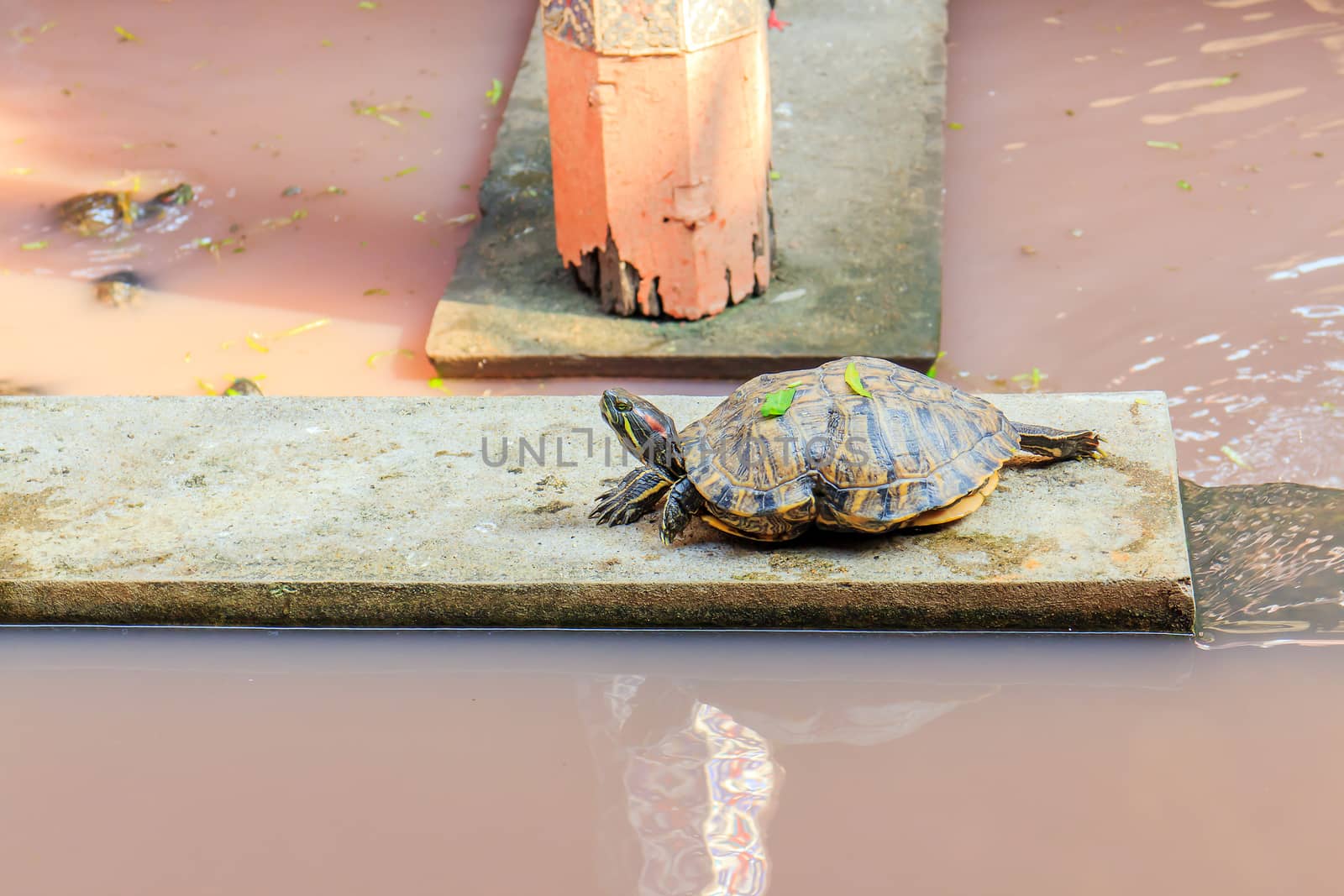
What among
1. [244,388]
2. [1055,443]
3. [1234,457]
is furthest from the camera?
[244,388]

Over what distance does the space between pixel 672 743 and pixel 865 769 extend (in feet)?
1.55

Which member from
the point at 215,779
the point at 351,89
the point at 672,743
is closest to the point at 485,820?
the point at 672,743

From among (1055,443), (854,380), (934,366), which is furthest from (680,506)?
(934,366)

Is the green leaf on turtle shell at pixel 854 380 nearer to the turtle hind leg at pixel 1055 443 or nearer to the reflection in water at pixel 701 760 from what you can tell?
the turtle hind leg at pixel 1055 443

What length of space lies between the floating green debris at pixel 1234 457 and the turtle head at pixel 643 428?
2.05m

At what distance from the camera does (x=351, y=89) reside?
664 cm

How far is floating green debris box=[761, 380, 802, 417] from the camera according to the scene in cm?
312

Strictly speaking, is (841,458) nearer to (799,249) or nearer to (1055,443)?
(1055,443)

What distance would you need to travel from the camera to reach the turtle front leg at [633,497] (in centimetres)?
332

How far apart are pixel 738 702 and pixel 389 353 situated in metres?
2.65

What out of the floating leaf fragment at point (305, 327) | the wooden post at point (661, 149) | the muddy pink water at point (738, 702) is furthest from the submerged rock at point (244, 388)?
the wooden post at point (661, 149)

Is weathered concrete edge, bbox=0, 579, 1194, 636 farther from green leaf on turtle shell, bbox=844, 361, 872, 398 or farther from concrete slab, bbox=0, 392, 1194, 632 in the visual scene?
green leaf on turtle shell, bbox=844, 361, 872, 398

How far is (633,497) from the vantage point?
3.34 meters

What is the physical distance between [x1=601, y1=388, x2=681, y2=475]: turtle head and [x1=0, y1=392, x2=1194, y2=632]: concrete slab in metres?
0.25
